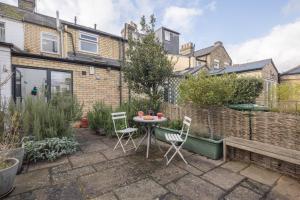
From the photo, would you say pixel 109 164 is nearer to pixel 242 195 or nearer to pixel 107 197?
pixel 107 197

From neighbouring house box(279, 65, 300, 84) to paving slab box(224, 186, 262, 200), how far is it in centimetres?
1650

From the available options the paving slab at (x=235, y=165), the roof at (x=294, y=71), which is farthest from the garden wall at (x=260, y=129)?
the roof at (x=294, y=71)

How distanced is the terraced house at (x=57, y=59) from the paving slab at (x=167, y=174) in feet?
11.4

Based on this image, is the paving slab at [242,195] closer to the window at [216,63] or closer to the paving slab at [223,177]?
the paving slab at [223,177]

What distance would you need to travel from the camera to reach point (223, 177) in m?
2.81

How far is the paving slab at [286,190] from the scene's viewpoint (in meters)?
2.27

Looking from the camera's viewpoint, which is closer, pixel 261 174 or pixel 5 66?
pixel 261 174

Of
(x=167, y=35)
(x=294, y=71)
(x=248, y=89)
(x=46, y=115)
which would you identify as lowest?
(x=46, y=115)

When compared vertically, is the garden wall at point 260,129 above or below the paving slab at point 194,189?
above

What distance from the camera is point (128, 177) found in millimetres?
2799

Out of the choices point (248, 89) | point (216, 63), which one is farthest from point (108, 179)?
point (216, 63)

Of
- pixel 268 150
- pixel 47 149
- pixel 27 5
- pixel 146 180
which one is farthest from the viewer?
pixel 27 5

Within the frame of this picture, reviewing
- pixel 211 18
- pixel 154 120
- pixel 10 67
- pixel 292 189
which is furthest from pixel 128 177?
pixel 211 18

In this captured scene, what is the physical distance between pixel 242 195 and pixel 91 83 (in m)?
6.72
